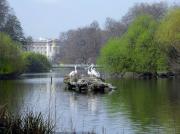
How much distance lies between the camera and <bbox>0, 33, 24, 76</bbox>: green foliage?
78625mm

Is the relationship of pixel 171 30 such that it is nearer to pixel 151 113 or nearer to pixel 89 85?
pixel 89 85

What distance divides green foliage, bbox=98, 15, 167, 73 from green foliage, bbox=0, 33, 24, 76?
14.0 m

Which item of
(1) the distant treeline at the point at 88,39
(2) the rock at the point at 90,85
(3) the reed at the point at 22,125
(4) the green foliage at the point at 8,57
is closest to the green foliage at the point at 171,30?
(4) the green foliage at the point at 8,57

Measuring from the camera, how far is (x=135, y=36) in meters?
83.2

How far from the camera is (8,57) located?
80.0 m

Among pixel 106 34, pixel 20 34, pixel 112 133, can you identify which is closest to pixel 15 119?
A: pixel 112 133

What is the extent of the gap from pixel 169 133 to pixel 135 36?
63.7 m

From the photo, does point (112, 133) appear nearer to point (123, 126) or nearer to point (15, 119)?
point (123, 126)

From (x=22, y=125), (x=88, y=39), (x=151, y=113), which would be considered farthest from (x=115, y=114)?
A: (x=88, y=39)

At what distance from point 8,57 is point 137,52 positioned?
19207 mm

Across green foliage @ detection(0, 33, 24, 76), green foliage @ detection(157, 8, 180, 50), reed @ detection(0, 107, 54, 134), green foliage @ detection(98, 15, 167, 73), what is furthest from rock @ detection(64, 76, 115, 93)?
reed @ detection(0, 107, 54, 134)

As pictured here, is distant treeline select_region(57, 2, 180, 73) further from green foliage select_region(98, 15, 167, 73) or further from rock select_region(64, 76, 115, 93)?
rock select_region(64, 76, 115, 93)

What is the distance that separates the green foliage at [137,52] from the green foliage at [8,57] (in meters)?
14.0

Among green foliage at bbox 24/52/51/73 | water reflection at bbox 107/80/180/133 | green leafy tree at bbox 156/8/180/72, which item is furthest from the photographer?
green foliage at bbox 24/52/51/73
